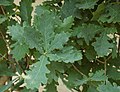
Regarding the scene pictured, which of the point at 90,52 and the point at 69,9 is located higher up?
the point at 69,9

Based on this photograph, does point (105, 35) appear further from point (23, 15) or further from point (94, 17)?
point (23, 15)

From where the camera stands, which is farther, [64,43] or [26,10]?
[26,10]

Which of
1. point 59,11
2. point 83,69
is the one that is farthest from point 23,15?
point 83,69

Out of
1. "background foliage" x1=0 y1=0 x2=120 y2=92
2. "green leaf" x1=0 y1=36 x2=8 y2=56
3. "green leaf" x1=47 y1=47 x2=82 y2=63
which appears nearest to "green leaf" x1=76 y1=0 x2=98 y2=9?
"background foliage" x1=0 y1=0 x2=120 y2=92

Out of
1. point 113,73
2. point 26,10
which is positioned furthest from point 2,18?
point 113,73

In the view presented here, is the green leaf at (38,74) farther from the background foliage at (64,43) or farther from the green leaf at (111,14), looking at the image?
the green leaf at (111,14)

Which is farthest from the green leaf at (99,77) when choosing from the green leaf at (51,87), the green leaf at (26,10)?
the green leaf at (26,10)

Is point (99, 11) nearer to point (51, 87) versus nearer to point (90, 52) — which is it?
point (90, 52)
